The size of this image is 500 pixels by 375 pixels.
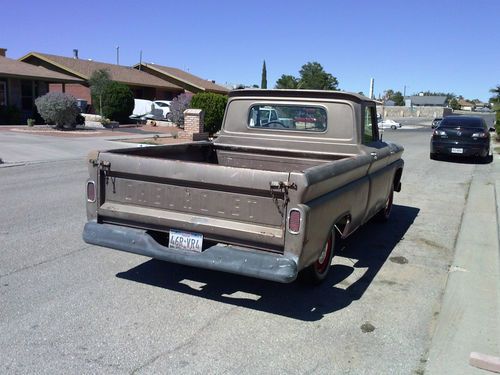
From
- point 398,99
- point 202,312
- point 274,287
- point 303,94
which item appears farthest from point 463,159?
point 398,99

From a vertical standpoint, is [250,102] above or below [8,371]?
above

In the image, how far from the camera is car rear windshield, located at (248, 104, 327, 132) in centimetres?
601

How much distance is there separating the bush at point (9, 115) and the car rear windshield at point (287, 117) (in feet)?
80.4

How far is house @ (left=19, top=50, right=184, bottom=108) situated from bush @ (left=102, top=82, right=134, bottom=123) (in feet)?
10.5

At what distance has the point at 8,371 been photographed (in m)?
3.26

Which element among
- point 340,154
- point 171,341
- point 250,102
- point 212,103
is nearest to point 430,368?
point 171,341

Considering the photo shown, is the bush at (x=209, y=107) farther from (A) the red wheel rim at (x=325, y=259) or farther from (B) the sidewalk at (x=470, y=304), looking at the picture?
(A) the red wheel rim at (x=325, y=259)

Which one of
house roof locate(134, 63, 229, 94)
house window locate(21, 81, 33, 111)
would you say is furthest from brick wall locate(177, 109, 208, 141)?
house roof locate(134, 63, 229, 94)

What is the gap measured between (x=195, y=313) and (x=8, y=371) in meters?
1.48

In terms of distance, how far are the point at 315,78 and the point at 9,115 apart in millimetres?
56375

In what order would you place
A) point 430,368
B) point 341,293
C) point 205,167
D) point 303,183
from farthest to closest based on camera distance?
point 341,293 < point 205,167 < point 303,183 < point 430,368

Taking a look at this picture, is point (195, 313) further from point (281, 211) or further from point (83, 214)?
point (83, 214)

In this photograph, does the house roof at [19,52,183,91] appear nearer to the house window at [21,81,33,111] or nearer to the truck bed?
the house window at [21,81,33,111]

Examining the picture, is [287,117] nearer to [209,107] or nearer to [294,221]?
[294,221]
